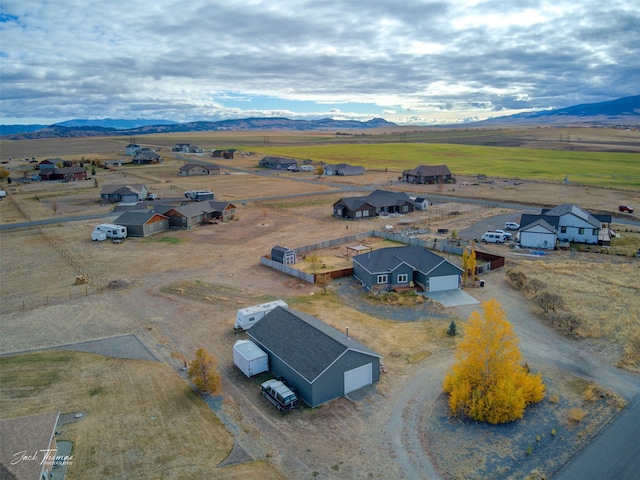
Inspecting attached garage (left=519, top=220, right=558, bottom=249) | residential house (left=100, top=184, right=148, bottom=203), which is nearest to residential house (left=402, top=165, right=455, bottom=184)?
attached garage (left=519, top=220, right=558, bottom=249)

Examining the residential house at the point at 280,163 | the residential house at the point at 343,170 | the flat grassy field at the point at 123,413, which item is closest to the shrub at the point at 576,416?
the flat grassy field at the point at 123,413

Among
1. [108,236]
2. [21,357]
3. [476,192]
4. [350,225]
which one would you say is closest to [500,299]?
[350,225]

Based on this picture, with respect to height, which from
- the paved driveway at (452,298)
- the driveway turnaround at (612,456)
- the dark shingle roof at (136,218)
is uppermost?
the dark shingle roof at (136,218)

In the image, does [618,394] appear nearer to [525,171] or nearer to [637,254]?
[637,254]

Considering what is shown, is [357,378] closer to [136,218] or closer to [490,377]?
[490,377]

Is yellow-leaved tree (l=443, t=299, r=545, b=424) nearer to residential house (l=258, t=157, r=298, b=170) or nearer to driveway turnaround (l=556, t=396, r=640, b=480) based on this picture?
driveway turnaround (l=556, t=396, r=640, b=480)

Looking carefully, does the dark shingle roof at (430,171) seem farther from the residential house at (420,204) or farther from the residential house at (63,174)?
the residential house at (63,174)
